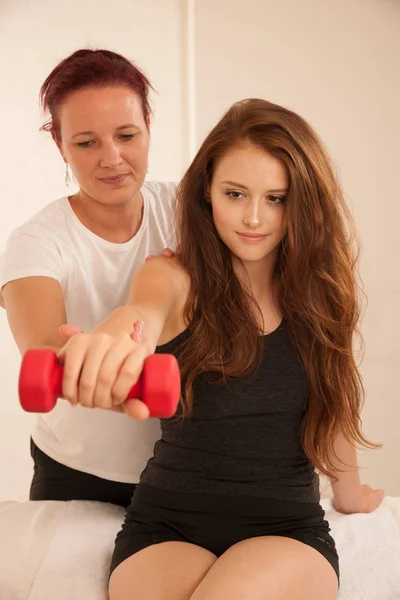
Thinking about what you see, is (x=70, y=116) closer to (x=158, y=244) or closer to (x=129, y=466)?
(x=158, y=244)

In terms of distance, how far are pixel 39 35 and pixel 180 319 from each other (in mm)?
1651

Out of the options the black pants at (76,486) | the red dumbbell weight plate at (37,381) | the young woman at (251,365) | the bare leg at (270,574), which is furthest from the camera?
the black pants at (76,486)

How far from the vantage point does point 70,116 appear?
1.68 meters

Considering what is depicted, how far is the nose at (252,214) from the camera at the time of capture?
1427 mm

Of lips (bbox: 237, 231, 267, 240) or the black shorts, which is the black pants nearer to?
the black shorts

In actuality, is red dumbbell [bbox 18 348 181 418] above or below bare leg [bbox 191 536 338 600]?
above

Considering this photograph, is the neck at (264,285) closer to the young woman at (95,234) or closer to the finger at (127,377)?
the young woman at (95,234)

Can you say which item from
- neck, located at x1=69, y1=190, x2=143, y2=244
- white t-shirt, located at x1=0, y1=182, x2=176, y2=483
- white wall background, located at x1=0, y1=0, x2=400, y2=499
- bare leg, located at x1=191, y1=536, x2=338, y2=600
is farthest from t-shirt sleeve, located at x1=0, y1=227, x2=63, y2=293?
white wall background, located at x1=0, y1=0, x2=400, y2=499

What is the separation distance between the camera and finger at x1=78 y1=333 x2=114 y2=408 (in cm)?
89

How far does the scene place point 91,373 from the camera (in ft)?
2.93

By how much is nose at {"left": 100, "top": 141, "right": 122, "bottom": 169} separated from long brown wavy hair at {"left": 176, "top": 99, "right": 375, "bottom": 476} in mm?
149

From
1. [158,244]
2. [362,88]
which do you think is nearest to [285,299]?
[158,244]

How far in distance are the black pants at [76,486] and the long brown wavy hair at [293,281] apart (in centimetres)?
43

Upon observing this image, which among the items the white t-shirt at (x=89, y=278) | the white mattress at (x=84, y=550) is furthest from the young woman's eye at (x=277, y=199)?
the white mattress at (x=84, y=550)
